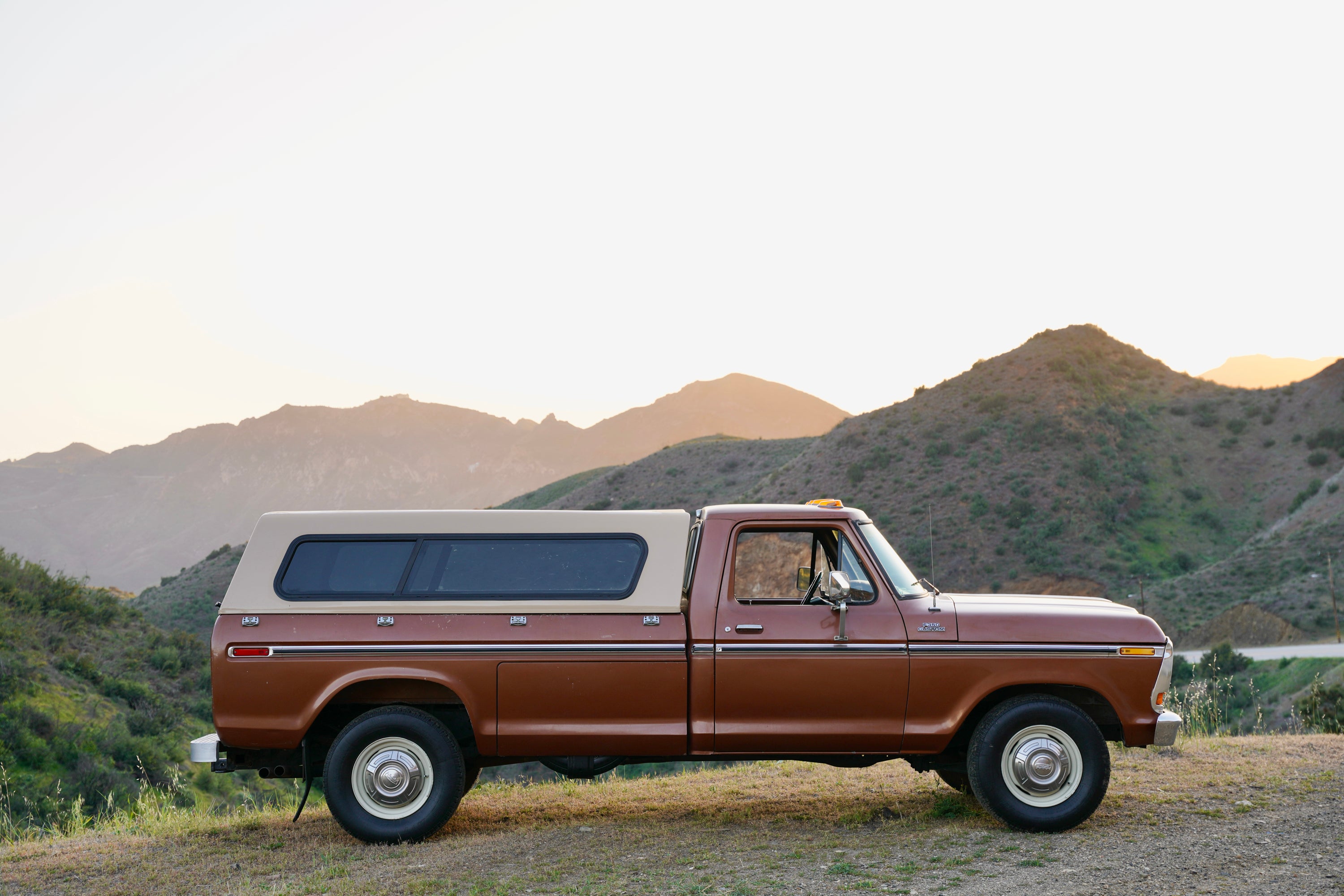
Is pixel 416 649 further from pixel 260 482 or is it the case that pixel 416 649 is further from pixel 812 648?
pixel 260 482

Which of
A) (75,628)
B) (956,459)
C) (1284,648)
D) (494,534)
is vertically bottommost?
(1284,648)

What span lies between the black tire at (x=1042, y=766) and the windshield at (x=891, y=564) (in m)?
0.96

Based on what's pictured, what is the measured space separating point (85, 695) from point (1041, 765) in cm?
1725

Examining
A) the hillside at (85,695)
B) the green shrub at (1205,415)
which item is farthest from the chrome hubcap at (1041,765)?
the green shrub at (1205,415)

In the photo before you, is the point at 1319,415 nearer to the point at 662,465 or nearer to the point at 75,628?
the point at 662,465

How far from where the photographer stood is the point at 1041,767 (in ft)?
22.1

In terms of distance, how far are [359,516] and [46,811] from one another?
9171mm

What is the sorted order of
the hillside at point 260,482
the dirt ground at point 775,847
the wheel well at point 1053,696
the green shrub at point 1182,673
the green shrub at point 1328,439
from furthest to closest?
the hillside at point 260,482, the green shrub at point 1328,439, the green shrub at point 1182,673, the wheel well at point 1053,696, the dirt ground at point 775,847

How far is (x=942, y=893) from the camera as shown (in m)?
5.49

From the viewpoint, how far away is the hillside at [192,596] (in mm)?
55469

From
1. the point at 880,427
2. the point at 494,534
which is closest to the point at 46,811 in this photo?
the point at 494,534

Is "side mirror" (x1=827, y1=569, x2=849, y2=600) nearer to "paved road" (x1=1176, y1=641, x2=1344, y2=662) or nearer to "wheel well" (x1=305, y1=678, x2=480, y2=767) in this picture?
"wheel well" (x1=305, y1=678, x2=480, y2=767)

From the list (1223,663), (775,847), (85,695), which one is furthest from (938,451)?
(775,847)

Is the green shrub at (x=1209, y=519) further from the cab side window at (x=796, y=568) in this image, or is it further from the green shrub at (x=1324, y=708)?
the cab side window at (x=796, y=568)
